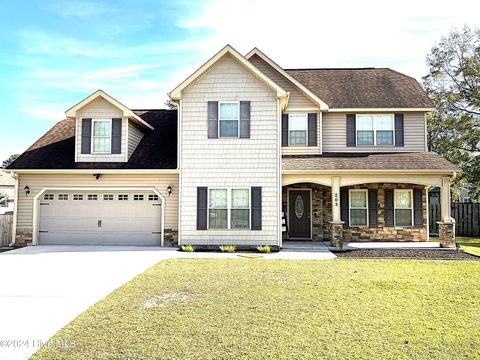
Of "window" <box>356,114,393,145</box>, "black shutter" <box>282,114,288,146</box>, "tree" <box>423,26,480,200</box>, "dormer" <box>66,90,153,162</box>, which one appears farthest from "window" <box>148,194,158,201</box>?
"tree" <box>423,26,480,200</box>

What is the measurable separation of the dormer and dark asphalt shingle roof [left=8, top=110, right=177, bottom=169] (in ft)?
1.10

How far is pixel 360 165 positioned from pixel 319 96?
4.24 metres

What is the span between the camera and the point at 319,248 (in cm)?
1355

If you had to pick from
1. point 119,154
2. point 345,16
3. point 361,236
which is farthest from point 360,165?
point 119,154

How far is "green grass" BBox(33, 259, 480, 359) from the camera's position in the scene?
174 inches

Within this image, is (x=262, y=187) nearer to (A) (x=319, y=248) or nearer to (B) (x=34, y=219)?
(A) (x=319, y=248)

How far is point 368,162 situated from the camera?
565 inches

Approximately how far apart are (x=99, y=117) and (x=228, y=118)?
17.2ft

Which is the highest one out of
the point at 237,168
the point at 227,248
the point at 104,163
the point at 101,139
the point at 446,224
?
the point at 101,139

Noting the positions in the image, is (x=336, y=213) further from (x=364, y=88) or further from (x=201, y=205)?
(x=364, y=88)

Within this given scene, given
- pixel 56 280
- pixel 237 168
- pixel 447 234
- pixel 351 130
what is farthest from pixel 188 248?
pixel 447 234

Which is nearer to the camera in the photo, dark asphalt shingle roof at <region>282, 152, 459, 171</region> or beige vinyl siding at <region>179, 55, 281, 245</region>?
beige vinyl siding at <region>179, 55, 281, 245</region>

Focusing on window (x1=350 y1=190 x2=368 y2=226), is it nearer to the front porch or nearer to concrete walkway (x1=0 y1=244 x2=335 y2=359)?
the front porch

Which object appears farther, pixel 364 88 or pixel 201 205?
pixel 364 88
